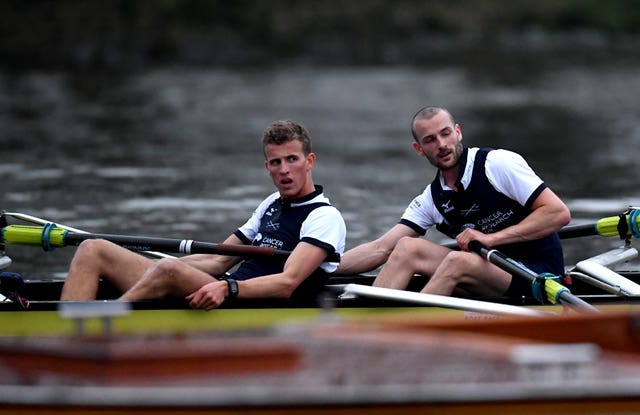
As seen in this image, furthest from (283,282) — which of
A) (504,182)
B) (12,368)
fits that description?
(12,368)

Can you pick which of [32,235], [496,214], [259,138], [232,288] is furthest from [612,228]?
[259,138]

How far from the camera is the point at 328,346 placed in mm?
5363

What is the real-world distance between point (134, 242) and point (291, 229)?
1.29 m

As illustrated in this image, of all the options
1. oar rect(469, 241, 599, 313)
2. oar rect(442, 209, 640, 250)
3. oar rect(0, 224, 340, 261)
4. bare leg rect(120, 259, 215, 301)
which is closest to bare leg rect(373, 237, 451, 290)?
oar rect(469, 241, 599, 313)

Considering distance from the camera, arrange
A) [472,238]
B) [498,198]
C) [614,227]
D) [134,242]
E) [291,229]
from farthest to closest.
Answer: [614,227]
[134,242]
[498,198]
[472,238]
[291,229]

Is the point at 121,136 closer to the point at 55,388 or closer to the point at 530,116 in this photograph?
the point at 530,116

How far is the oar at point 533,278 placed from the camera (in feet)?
23.8

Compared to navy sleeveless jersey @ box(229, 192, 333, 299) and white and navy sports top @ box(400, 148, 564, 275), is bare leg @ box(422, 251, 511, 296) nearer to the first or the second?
white and navy sports top @ box(400, 148, 564, 275)

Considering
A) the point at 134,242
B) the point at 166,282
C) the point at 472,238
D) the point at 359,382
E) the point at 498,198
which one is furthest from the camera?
the point at 134,242

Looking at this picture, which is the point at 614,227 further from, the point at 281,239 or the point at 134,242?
the point at 134,242

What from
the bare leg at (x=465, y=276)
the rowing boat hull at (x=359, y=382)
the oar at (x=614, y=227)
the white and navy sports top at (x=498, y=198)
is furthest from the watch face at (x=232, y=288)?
the oar at (x=614, y=227)

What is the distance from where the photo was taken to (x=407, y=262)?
8.09 metres

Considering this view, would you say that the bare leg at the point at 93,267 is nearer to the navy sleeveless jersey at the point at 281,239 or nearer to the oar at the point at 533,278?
the navy sleeveless jersey at the point at 281,239

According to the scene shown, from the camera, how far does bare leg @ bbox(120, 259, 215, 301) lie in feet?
Answer: 24.6
